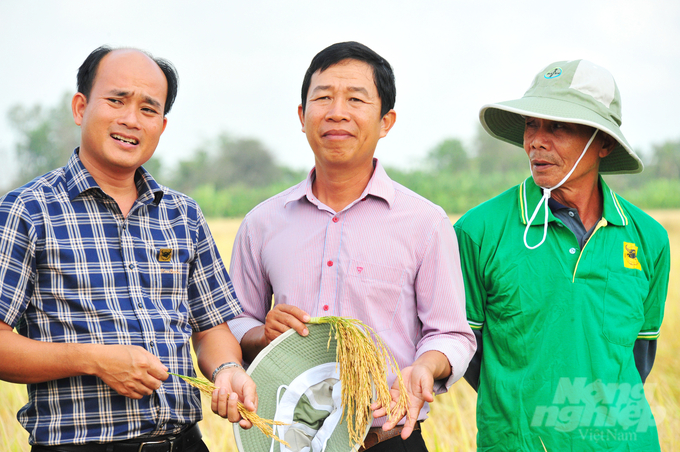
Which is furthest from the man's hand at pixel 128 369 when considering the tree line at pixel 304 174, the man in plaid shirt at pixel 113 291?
the tree line at pixel 304 174

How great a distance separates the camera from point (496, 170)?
106 feet

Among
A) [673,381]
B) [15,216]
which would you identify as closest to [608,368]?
[15,216]

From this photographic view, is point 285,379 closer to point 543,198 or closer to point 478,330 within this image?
point 478,330

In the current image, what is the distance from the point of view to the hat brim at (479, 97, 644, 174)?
2.91 metres

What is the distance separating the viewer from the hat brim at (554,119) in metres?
2.91

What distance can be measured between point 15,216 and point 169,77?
0.91 metres

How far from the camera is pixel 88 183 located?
7.72ft

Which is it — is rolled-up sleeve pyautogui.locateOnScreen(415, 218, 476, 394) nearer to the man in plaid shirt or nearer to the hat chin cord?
the hat chin cord

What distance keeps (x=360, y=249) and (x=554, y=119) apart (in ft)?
3.58

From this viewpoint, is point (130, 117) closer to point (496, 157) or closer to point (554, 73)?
point (554, 73)

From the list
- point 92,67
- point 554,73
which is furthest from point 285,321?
point 554,73

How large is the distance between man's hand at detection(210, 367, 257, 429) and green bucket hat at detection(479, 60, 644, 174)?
1.70 meters

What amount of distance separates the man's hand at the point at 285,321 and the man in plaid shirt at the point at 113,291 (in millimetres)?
197

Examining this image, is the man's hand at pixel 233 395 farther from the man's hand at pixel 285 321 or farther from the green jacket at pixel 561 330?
the green jacket at pixel 561 330
